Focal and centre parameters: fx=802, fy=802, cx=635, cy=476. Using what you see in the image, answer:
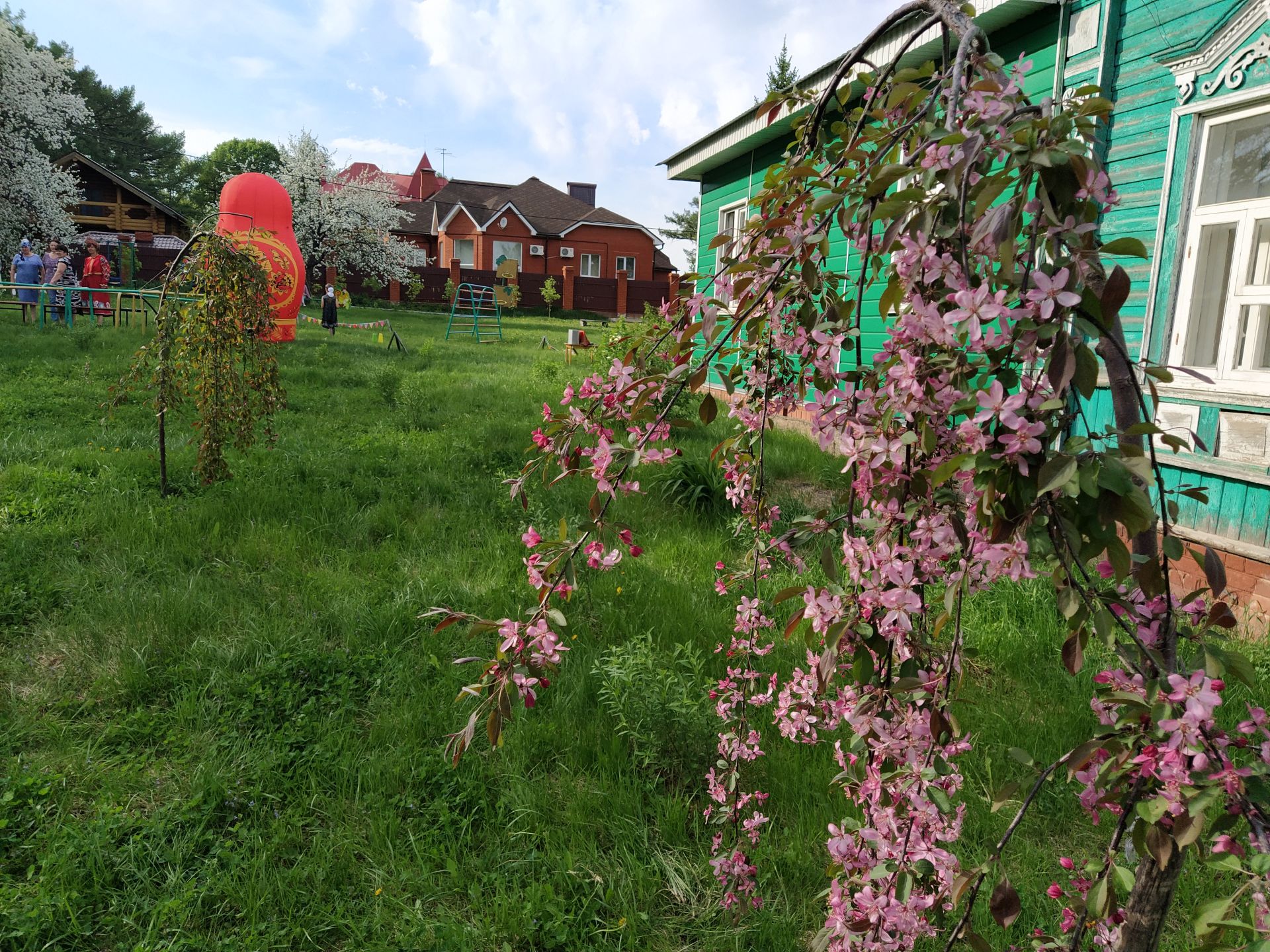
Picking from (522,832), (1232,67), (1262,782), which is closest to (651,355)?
(1262,782)

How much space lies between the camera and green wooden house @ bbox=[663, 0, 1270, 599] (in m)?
4.10

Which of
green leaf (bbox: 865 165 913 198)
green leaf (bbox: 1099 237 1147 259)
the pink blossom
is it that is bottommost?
the pink blossom

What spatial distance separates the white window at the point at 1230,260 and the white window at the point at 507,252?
3413cm

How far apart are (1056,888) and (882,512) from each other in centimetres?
78

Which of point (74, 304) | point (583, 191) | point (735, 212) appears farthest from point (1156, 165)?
point (583, 191)

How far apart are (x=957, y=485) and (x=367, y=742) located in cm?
248

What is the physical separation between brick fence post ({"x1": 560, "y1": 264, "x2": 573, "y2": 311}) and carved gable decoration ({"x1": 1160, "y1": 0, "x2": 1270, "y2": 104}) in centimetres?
2959

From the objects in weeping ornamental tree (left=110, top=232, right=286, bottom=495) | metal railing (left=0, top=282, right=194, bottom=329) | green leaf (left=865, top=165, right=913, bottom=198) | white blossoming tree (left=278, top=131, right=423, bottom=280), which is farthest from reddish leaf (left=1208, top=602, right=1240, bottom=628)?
white blossoming tree (left=278, top=131, right=423, bottom=280)

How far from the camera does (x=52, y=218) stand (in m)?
21.4

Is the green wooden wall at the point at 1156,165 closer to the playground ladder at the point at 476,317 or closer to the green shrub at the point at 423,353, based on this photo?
the green shrub at the point at 423,353

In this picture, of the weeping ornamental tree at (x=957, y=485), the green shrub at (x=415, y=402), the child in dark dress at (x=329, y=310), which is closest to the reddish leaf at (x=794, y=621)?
the weeping ornamental tree at (x=957, y=485)

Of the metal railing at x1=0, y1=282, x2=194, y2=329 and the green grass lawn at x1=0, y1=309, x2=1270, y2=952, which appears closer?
the green grass lawn at x1=0, y1=309, x2=1270, y2=952

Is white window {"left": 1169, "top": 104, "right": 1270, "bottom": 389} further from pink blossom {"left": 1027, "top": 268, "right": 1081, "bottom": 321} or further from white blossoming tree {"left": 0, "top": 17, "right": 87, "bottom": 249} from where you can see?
white blossoming tree {"left": 0, "top": 17, "right": 87, "bottom": 249}

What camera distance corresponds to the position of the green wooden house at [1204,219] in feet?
13.4
